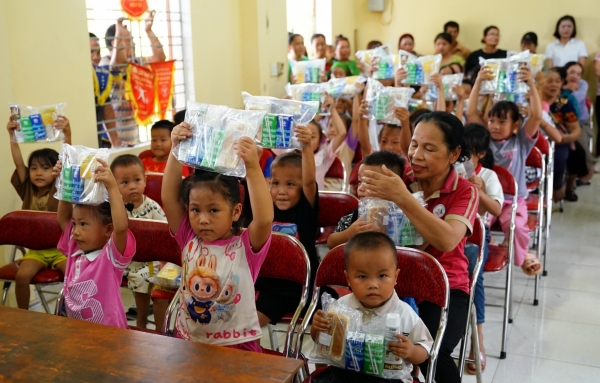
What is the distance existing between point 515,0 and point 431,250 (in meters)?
7.18

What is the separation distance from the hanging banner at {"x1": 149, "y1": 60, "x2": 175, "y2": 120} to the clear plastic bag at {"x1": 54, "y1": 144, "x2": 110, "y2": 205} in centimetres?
284

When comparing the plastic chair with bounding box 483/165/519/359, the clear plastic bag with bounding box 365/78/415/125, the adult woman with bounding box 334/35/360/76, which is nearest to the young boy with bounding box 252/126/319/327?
the plastic chair with bounding box 483/165/519/359

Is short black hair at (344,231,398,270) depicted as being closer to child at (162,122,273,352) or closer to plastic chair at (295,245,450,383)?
plastic chair at (295,245,450,383)

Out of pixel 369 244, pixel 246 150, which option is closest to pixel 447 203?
pixel 369 244

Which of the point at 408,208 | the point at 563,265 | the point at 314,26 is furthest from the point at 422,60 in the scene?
the point at 314,26

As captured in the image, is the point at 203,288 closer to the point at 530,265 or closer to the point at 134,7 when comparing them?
the point at 530,265

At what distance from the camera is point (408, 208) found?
6.76 feet

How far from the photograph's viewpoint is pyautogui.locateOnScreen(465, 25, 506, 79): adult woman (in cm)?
812

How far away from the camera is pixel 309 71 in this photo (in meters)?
5.08

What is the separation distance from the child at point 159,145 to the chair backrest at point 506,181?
196 cm

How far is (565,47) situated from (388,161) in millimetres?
6546

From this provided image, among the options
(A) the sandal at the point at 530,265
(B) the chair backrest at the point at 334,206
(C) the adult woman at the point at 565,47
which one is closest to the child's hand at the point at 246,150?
(B) the chair backrest at the point at 334,206

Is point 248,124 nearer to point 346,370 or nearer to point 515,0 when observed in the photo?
point 346,370

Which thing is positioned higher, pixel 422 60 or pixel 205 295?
pixel 422 60
